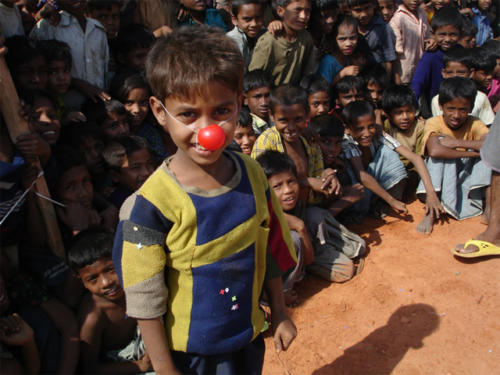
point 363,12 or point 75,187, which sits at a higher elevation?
point 363,12

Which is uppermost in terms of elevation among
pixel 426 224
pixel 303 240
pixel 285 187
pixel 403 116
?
pixel 285 187

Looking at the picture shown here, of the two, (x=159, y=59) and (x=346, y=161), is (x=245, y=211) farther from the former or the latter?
(x=346, y=161)

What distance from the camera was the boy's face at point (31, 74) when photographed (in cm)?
298

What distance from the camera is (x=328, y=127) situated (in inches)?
153

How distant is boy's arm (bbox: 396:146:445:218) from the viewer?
4109 mm

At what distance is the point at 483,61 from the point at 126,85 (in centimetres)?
433

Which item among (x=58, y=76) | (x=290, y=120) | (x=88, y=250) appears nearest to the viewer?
(x=88, y=250)

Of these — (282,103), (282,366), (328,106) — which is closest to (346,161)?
(328,106)

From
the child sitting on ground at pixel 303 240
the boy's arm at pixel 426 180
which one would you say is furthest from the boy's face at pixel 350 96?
the child sitting on ground at pixel 303 240

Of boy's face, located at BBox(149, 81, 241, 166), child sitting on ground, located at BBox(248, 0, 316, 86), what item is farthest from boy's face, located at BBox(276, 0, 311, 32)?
boy's face, located at BBox(149, 81, 241, 166)

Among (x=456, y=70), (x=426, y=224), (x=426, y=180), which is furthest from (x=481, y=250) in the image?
(x=456, y=70)

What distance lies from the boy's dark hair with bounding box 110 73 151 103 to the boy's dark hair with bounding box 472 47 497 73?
13.3ft

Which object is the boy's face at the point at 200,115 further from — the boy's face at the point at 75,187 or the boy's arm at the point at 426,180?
the boy's arm at the point at 426,180

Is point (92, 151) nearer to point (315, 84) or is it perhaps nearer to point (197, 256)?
point (197, 256)
